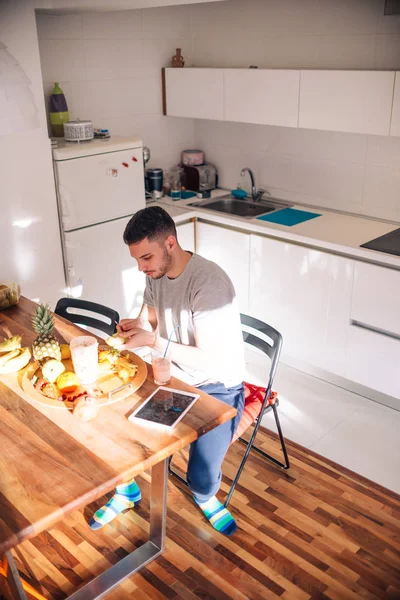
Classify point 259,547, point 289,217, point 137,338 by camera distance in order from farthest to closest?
point 289,217 → point 259,547 → point 137,338

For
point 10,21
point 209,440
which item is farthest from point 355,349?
point 10,21

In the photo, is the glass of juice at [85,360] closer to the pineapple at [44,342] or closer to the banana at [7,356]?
the pineapple at [44,342]

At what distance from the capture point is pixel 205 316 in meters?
2.21

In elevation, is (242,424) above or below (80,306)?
below

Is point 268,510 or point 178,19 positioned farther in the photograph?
point 178,19

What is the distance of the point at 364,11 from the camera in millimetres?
3551

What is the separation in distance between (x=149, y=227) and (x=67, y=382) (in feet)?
2.09

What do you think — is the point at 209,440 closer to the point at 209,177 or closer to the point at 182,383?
the point at 182,383

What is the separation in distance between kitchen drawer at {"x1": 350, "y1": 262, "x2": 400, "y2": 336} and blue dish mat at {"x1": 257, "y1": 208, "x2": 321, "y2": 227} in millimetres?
677

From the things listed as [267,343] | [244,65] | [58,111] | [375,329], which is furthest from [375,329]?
[58,111]

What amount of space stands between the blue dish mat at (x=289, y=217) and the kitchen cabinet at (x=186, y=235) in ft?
1.83

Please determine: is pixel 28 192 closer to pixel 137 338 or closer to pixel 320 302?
pixel 137 338

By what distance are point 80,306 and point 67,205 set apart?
35.0 inches

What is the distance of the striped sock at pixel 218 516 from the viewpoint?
2.53 metres
